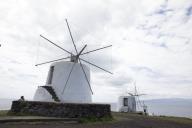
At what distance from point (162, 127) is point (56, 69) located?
1257 centimetres

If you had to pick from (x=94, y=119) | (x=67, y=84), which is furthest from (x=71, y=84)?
(x=94, y=119)

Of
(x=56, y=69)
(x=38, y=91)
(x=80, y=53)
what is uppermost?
(x=80, y=53)

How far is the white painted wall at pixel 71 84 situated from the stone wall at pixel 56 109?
4.63 meters

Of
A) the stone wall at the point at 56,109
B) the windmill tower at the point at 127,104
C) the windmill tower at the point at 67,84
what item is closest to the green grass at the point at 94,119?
the stone wall at the point at 56,109

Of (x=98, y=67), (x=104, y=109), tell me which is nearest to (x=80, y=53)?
(x=98, y=67)

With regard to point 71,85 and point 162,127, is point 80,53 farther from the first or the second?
point 162,127

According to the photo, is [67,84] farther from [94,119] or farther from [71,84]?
[94,119]

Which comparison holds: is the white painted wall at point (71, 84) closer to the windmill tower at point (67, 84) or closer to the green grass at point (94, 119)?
the windmill tower at point (67, 84)

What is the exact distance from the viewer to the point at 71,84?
2552 centimetres

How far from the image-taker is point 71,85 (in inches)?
1003

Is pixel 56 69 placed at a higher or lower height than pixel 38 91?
higher

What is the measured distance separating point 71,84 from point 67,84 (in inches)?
15.7

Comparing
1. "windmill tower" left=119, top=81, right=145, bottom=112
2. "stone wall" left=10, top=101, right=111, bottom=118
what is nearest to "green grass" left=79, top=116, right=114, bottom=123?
"stone wall" left=10, top=101, right=111, bottom=118

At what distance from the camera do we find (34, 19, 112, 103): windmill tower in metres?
25.2
